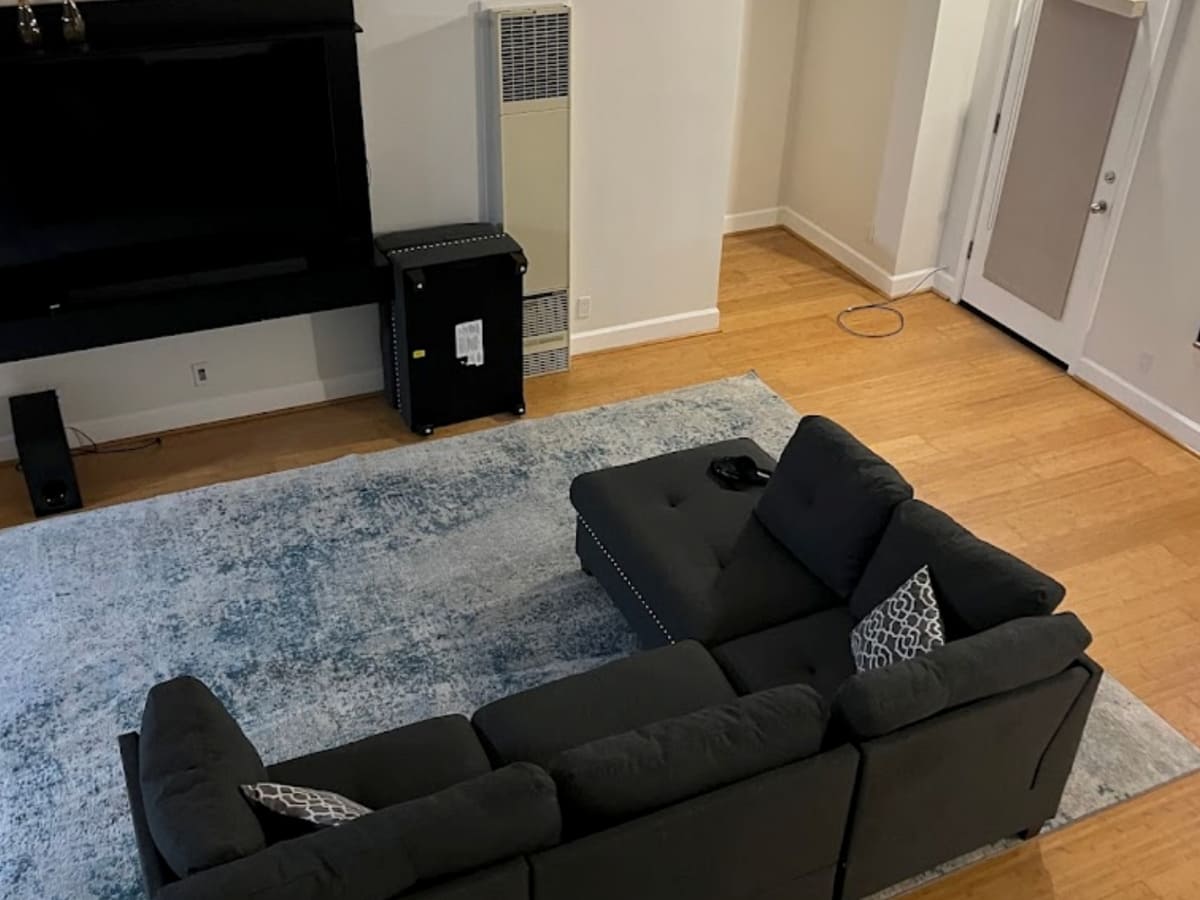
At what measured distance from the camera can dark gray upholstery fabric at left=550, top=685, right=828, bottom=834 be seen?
2592mm

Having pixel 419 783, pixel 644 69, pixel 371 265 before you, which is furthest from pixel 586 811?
pixel 644 69

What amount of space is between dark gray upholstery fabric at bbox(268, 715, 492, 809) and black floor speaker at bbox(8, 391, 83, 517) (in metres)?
2.14

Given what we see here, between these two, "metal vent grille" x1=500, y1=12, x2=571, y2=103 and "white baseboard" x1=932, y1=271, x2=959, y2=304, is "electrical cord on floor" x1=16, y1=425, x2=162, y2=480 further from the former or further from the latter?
"white baseboard" x1=932, y1=271, x2=959, y2=304

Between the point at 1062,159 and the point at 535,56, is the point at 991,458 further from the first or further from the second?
the point at 535,56

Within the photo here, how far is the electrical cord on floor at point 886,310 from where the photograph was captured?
6.16 meters

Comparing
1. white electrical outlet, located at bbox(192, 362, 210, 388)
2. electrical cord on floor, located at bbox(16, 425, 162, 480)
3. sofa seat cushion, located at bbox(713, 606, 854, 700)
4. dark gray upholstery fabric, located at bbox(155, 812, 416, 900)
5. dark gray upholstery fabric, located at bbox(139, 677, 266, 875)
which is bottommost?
electrical cord on floor, located at bbox(16, 425, 162, 480)

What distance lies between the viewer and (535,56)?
4898mm

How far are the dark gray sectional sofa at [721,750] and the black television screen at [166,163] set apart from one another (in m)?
1.89

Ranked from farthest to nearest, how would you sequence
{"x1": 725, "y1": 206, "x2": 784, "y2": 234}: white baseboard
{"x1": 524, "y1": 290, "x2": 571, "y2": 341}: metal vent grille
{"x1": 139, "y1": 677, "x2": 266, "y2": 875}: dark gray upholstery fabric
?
{"x1": 725, "y1": 206, "x2": 784, "y2": 234}: white baseboard
{"x1": 524, "y1": 290, "x2": 571, "y2": 341}: metal vent grille
{"x1": 139, "y1": 677, "x2": 266, "y2": 875}: dark gray upholstery fabric

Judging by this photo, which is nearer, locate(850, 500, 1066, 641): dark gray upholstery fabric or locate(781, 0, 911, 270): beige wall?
locate(850, 500, 1066, 641): dark gray upholstery fabric

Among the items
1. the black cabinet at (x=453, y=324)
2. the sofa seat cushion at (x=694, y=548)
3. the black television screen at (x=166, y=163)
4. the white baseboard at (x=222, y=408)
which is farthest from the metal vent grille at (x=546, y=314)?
the sofa seat cushion at (x=694, y=548)

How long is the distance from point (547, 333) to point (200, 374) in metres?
1.52

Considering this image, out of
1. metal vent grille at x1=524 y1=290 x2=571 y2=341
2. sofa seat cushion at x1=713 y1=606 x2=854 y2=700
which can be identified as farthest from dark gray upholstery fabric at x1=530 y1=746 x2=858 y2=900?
metal vent grille at x1=524 y1=290 x2=571 y2=341

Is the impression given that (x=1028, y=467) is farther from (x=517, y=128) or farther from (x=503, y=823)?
(x=503, y=823)
